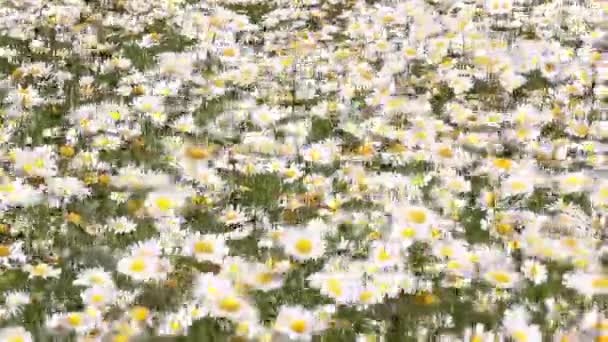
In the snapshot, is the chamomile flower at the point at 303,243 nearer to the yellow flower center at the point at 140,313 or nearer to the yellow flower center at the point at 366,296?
the yellow flower center at the point at 366,296

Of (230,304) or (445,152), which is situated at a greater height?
(230,304)

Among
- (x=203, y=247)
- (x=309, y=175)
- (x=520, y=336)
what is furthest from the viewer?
(x=309, y=175)

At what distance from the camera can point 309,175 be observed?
496cm

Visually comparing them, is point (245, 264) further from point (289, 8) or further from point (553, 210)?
point (289, 8)

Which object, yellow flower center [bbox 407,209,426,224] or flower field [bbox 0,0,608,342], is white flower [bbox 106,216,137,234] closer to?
flower field [bbox 0,0,608,342]

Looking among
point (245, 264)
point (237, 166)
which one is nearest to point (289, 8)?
point (237, 166)

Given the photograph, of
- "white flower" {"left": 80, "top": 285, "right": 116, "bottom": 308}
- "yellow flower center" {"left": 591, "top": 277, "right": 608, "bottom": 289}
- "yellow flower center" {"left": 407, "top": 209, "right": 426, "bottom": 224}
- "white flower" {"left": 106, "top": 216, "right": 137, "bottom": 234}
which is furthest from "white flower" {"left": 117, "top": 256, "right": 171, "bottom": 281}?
"yellow flower center" {"left": 591, "top": 277, "right": 608, "bottom": 289}

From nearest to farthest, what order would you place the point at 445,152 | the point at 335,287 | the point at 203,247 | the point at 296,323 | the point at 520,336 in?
1. the point at 520,336
2. the point at 296,323
3. the point at 335,287
4. the point at 203,247
5. the point at 445,152

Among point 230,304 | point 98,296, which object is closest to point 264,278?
point 230,304

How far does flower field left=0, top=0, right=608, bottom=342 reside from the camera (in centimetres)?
368

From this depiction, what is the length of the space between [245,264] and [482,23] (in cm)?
469

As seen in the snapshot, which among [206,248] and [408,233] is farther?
[408,233]

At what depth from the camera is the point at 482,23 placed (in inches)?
311

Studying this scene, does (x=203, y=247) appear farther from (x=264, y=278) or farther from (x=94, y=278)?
(x=94, y=278)
